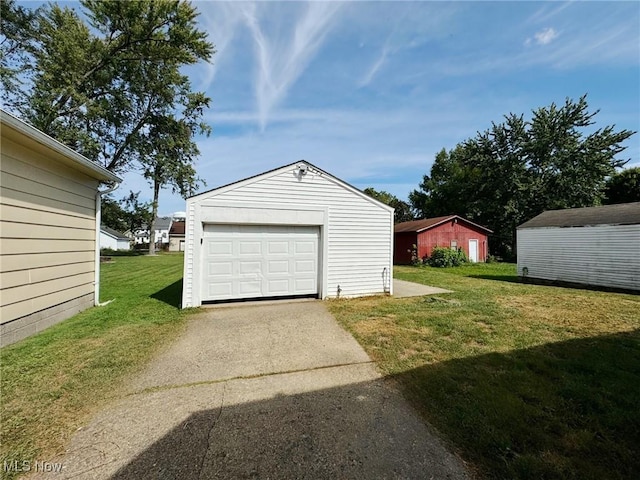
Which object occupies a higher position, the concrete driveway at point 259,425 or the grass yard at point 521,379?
the grass yard at point 521,379

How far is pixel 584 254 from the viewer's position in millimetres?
11086

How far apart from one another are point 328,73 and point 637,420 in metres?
10.4

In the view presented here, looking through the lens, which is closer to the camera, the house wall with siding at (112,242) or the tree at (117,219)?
the tree at (117,219)

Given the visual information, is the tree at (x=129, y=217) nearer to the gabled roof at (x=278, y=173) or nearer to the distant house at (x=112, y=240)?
the distant house at (x=112, y=240)

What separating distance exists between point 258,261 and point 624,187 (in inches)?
1369

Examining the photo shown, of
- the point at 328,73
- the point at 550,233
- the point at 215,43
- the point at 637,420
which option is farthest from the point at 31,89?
the point at 550,233

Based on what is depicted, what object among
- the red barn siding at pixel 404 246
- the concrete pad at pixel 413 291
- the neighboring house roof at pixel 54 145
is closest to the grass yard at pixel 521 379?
the concrete pad at pixel 413 291

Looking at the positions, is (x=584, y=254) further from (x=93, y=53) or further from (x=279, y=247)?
(x=93, y=53)

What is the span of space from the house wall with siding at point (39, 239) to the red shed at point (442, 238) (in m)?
19.0

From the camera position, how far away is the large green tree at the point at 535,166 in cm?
2370

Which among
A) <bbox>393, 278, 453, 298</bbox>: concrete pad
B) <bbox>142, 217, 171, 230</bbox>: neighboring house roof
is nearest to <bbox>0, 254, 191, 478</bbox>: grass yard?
<bbox>393, 278, 453, 298</bbox>: concrete pad

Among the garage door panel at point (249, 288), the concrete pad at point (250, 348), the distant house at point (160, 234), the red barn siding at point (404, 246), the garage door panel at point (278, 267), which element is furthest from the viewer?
the distant house at point (160, 234)

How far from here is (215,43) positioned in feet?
58.2

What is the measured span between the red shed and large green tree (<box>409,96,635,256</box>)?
18.8 feet
